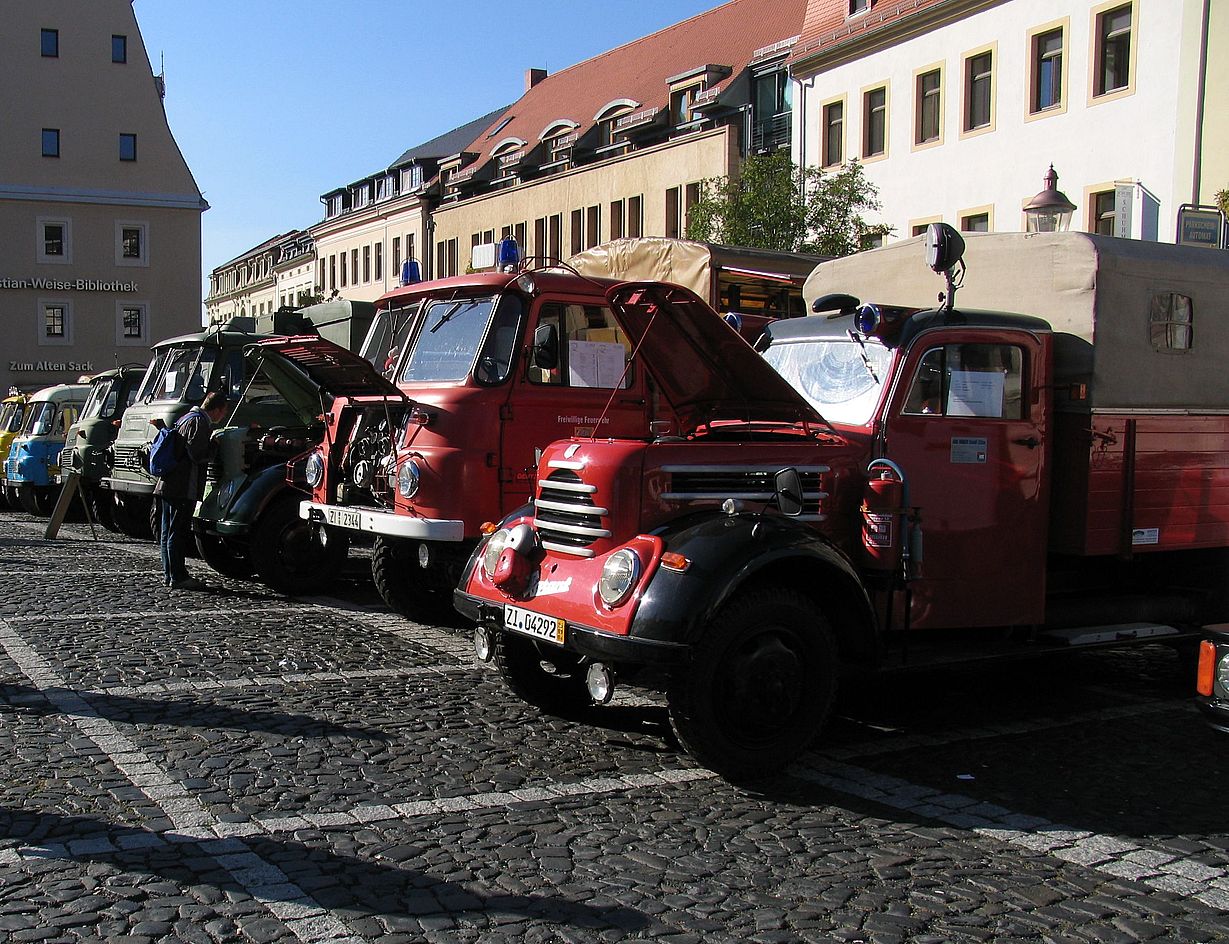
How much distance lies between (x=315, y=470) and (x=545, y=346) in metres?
2.39

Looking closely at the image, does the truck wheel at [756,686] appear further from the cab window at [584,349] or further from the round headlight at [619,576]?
the cab window at [584,349]

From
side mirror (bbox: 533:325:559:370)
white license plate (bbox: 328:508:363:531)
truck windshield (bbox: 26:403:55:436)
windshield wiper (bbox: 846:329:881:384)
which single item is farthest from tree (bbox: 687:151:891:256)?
windshield wiper (bbox: 846:329:881:384)

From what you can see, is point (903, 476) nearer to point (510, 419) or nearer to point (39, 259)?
point (510, 419)

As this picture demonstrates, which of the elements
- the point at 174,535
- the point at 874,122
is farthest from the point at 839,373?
the point at 874,122

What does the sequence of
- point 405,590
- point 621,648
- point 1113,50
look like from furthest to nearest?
1. point 1113,50
2. point 405,590
3. point 621,648

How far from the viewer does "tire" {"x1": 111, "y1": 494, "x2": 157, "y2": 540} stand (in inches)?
693

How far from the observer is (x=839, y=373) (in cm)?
745

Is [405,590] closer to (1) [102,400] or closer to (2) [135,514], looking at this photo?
(2) [135,514]

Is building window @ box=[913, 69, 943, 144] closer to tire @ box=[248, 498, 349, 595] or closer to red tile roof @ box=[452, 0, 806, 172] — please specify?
red tile roof @ box=[452, 0, 806, 172]

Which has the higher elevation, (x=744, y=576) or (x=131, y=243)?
(x=131, y=243)

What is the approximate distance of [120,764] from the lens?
20.0 feet

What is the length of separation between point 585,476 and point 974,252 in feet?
11.6

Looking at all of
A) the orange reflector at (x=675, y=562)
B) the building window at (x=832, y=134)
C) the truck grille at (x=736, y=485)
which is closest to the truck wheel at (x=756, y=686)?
the orange reflector at (x=675, y=562)

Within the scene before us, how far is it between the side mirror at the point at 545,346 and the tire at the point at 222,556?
16.5 feet
